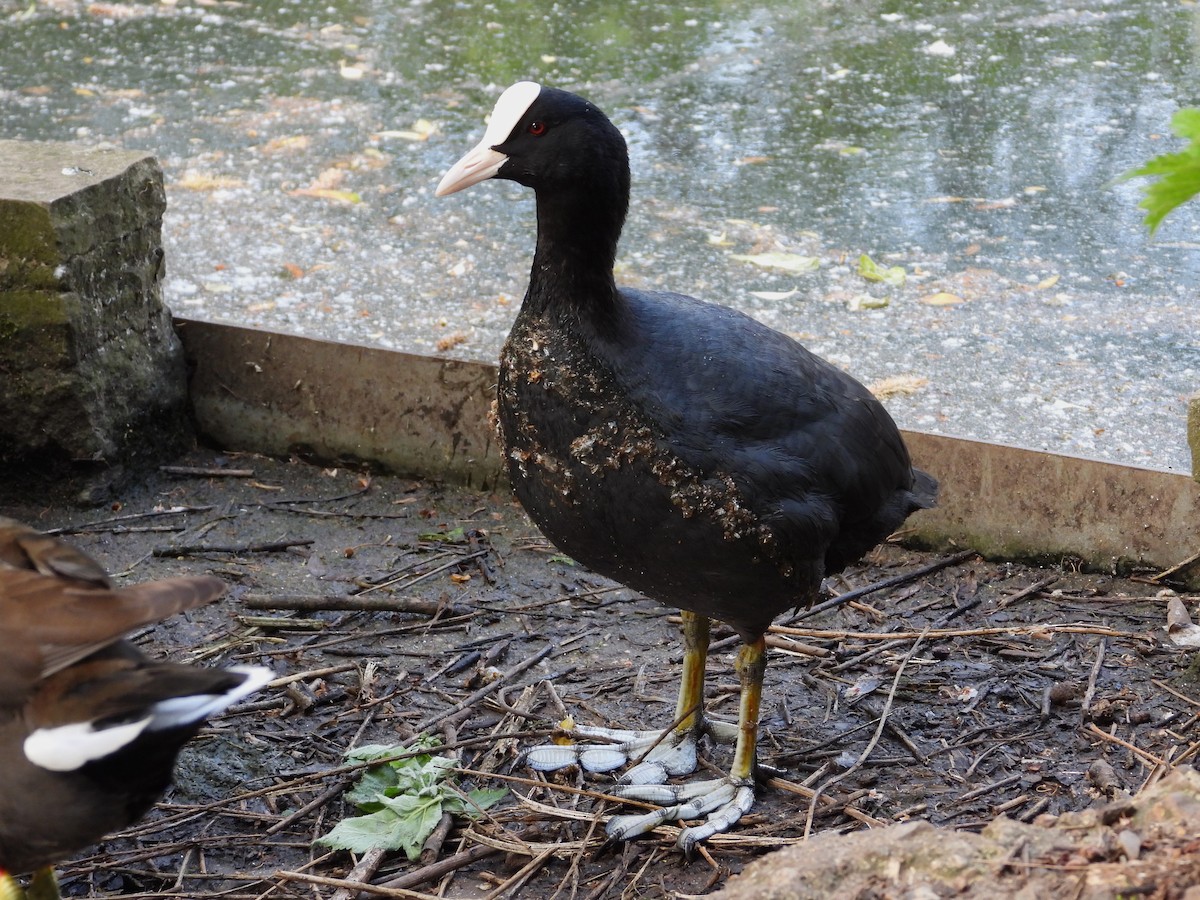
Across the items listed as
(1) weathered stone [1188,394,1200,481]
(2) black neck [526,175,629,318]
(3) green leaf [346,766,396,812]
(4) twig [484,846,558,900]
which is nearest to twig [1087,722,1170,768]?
(1) weathered stone [1188,394,1200,481]

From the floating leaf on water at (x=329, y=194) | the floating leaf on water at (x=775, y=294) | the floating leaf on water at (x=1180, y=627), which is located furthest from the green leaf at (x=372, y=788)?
the floating leaf on water at (x=329, y=194)

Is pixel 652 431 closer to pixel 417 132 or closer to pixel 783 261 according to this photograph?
pixel 783 261

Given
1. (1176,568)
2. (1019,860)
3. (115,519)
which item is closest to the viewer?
(1019,860)

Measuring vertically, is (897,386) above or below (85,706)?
below

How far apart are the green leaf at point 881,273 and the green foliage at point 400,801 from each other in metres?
3.14

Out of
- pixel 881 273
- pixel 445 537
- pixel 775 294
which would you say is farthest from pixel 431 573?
pixel 881 273

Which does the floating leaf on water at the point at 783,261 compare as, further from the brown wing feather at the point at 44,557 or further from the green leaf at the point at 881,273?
the brown wing feather at the point at 44,557

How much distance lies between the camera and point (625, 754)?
3.32 meters

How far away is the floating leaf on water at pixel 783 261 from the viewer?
18.5 ft

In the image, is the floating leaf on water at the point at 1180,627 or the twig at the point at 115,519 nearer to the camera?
the floating leaf on water at the point at 1180,627

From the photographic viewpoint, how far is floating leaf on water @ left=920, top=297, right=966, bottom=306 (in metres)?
5.38

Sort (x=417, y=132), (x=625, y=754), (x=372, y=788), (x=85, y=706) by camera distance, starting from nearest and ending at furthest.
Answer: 1. (x=85, y=706)
2. (x=372, y=788)
3. (x=625, y=754)
4. (x=417, y=132)

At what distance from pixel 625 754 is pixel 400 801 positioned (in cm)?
62

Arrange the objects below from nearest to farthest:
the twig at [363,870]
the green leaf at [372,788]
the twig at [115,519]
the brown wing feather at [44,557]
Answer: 1. the brown wing feather at [44,557]
2. the twig at [363,870]
3. the green leaf at [372,788]
4. the twig at [115,519]
